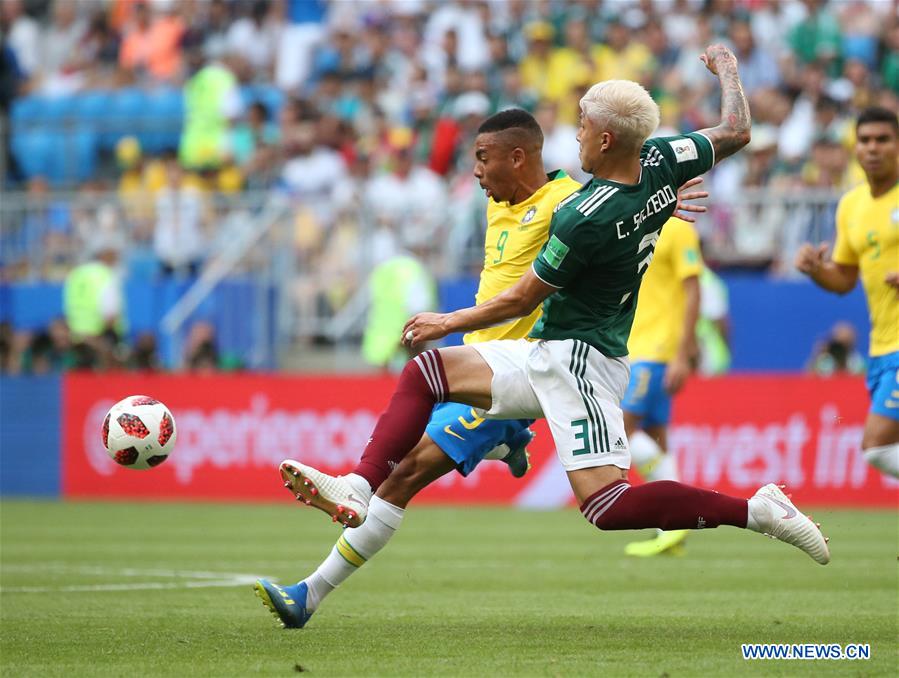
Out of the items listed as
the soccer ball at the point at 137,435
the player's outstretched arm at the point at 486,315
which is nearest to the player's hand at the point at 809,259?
the player's outstretched arm at the point at 486,315

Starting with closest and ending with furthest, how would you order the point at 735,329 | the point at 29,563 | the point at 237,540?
the point at 29,563, the point at 237,540, the point at 735,329

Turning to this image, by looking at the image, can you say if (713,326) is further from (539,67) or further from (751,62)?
(539,67)

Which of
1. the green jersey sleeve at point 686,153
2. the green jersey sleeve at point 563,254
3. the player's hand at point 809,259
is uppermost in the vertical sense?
the green jersey sleeve at point 686,153

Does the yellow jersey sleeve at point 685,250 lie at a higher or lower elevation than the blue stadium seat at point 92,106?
lower

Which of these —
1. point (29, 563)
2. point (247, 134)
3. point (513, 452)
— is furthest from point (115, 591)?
point (247, 134)

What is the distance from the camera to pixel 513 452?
27.0 feet

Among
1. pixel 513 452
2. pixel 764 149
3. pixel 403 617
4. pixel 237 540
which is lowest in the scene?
pixel 237 540

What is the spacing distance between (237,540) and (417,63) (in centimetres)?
1195

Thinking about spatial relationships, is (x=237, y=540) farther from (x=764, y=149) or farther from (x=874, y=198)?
(x=764, y=149)

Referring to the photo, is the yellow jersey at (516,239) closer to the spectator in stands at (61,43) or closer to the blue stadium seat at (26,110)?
the blue stadium seat at (26,110)

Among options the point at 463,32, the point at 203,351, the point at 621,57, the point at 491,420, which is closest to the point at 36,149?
the point at 203,351

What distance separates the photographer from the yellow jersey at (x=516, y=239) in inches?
317

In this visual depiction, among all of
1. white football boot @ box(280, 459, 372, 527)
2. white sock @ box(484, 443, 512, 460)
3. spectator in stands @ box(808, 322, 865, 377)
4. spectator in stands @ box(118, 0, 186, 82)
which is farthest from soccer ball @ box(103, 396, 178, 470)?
spectator in stands @ box(118, 0, 186, 82)

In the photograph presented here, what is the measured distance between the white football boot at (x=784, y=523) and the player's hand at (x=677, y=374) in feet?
15.5
